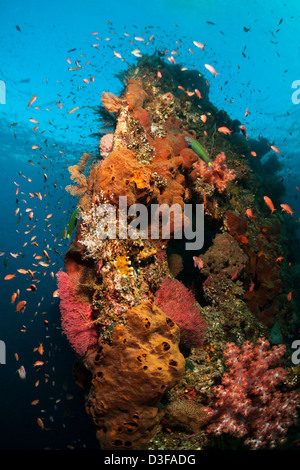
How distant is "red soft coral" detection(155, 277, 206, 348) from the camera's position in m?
4.09

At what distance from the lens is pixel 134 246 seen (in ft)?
13.2

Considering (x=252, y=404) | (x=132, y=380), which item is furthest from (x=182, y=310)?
(x=252, y=404)

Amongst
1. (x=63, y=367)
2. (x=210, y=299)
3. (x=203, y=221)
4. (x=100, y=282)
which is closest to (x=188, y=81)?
(x=203, y=221)

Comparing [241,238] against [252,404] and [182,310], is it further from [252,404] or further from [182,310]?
[252,404]

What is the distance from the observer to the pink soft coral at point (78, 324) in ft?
12.9

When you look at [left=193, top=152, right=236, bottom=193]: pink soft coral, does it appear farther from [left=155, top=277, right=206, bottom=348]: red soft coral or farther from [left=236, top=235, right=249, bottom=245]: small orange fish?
[left=155, top=277, right=206, bottom=348]: red soft coral

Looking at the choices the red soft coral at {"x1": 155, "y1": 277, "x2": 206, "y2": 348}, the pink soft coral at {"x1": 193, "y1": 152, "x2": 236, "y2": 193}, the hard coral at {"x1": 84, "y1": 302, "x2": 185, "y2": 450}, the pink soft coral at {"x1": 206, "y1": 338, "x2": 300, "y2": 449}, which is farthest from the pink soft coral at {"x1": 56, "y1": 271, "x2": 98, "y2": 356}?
the pink soft coral at {"x1": 193, "y1": 152, "x2": 236, "y2": 193}

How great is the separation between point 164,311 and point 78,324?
1.57 meters

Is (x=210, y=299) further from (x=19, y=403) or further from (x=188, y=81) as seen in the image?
(x=188, y=81)

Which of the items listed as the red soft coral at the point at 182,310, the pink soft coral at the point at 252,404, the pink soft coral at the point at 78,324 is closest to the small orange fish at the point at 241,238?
the red soft coral at the point at 182,310

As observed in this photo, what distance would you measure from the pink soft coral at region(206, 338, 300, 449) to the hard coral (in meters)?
1.20

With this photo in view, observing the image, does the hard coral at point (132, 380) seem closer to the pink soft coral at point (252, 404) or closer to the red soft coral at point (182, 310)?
the red soft coral at point (182, 310)

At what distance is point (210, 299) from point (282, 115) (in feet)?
152
